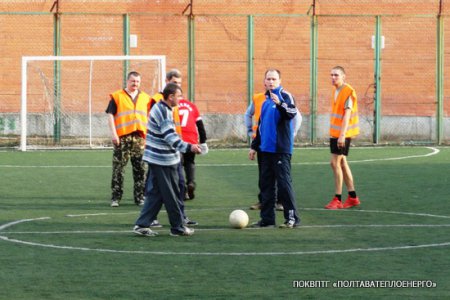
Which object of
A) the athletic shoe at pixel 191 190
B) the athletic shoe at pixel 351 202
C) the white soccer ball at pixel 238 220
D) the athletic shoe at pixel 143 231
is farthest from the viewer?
the athletic shoe at pixel 191 190

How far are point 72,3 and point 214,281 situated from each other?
24509 mm

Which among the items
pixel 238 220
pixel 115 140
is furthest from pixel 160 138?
pixel 115 140

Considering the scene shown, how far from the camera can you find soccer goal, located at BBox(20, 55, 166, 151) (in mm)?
29156

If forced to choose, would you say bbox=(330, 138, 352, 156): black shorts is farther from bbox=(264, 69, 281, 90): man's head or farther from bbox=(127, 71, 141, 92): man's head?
bbox=(127, 71, 141, 92): man's head

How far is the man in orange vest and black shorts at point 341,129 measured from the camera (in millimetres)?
15867

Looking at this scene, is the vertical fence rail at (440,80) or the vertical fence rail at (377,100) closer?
the vertical fence rail at (440,80)

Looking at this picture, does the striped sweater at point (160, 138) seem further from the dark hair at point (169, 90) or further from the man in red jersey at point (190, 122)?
the man in red jersey at point (190, 122)

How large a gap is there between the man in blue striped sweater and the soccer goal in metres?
14.9

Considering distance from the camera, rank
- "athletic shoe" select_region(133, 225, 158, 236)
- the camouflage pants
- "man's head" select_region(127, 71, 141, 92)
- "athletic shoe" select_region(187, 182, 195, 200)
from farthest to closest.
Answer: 1. "athletic shoe" select_region(187, 182, 195, 200)
2. the camouflage pants
3. "man's head" select_region(127, 71, 141, 92)
4. "athletic shoe" select_region(133, 225, 158, 236)

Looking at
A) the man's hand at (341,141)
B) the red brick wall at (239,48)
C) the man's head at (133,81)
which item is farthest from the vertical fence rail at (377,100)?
the man's head at (133,81)

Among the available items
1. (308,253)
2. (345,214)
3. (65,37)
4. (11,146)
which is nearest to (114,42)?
(65,37)

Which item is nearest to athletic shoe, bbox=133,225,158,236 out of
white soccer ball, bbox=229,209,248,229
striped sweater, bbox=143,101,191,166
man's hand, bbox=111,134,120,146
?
striped sweater, bbox=143,101,191,166

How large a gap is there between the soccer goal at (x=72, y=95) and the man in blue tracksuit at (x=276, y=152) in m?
14.0

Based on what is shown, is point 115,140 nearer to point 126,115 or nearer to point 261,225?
point 126,115
